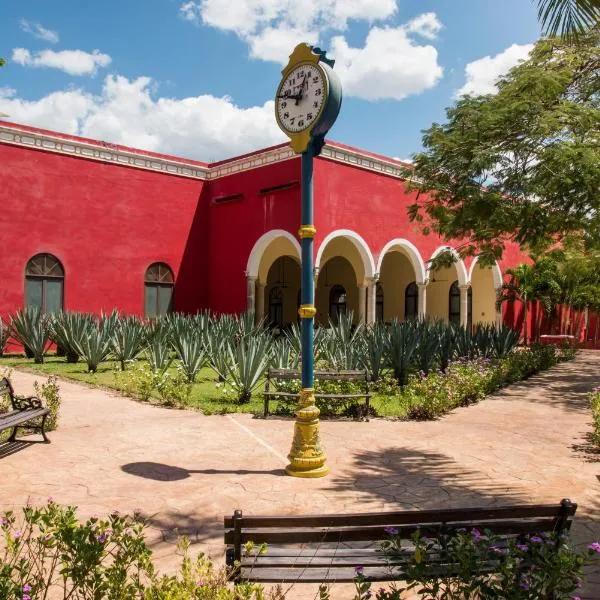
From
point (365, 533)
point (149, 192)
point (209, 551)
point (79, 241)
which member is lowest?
point (209, 551)

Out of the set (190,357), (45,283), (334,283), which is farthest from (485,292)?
(190,357)

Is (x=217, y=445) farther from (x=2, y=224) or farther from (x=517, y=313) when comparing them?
(x=517, y=313)

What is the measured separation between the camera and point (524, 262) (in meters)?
25.2

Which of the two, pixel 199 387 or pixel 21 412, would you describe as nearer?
pixel 21 412

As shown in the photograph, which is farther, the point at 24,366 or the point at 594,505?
the point at 24,366

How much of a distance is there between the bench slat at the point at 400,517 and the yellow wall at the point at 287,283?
1961 cm

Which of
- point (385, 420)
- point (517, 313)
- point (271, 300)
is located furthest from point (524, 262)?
point (385, 420)

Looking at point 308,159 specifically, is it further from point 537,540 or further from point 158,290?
point 158,290

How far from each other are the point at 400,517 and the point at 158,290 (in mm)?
15876

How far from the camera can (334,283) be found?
2305 centimetres

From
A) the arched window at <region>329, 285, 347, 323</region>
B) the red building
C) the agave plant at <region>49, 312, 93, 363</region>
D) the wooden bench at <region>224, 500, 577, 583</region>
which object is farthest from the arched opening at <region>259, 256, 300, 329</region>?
the wooden bench at <region>224, 500, 577, 583</region>

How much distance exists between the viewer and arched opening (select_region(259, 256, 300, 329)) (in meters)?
22.3

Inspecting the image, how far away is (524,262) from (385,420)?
19.9 metres

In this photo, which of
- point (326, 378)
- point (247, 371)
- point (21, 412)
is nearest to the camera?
point (21, 412)
